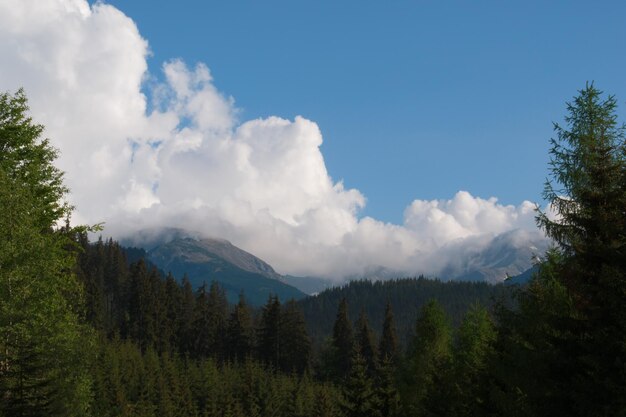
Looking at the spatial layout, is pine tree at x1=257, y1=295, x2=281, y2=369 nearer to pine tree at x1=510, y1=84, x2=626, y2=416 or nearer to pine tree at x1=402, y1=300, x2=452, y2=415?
pine tree at x1=402, y1=300, x2=452, y2=415

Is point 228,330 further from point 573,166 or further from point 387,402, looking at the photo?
point 573,166

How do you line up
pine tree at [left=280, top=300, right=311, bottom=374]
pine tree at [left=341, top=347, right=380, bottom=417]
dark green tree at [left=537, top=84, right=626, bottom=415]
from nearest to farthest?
1. dark green tree at [left=537, top=84, right=626, bottom=415]
2. pine tree at [left=341, top=347, right=380, bottom=417]
3. pine tree at [left=280, top=300, right=311, bottom=374]

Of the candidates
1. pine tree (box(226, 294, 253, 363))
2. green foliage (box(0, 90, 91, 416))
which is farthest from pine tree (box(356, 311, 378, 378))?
green foliage (box(0, 90, 91, 416))

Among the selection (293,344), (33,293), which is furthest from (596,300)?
(293,344)

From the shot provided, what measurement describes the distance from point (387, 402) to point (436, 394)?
10.7m

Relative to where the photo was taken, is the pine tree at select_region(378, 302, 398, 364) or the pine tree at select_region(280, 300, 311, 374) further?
the pine tree at select_region(280, 300, 311, 374)

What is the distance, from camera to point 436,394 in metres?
30.8

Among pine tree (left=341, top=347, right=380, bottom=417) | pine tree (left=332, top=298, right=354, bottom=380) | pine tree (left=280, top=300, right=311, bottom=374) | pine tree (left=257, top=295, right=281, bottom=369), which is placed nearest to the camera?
pine tree (left=341, top=347, right=380, bottom=417)

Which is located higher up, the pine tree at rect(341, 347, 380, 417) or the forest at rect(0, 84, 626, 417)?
the forest at rect(0, 84, 626, 417)

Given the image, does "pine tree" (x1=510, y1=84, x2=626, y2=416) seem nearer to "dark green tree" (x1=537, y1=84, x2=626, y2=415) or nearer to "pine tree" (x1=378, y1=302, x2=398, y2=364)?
"dark green tree" (x1=537, y1=84, x2=626, y2=415)

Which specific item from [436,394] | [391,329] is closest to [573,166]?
[436,394]

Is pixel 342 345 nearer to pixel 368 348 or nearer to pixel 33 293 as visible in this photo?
pixel 368 348

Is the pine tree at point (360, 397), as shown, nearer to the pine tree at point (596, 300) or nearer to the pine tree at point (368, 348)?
the pine tree at point (596, 300)

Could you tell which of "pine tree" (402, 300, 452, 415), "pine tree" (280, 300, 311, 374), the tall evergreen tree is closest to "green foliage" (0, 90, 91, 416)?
the tall evergreen tree
